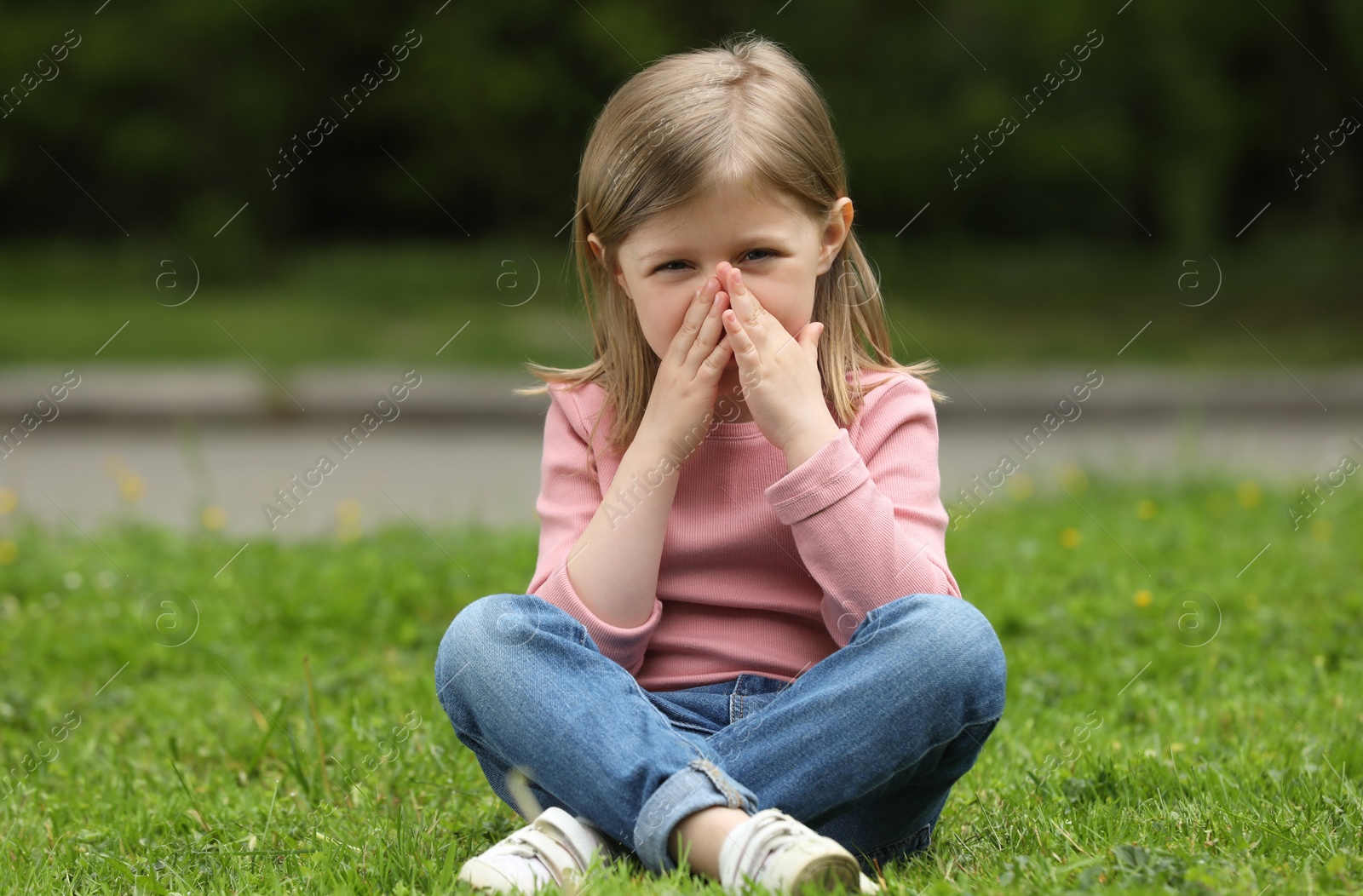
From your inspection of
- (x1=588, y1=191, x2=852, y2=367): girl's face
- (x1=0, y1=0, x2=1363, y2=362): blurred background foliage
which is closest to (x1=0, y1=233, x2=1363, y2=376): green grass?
(x1=0, y1=0, x2=1363, y2=362): blurred background foliage

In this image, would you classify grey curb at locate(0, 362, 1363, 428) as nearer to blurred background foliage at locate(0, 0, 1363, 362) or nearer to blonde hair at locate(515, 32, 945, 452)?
blurred background foliage at locate(0, 0, 1363, 362)

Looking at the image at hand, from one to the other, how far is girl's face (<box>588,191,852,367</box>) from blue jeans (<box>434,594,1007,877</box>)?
1.66ft

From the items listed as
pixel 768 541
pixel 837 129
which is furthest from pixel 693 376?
pixel 837 129

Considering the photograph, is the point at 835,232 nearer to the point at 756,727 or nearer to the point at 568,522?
the point at 568,522

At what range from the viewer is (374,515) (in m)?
5.59

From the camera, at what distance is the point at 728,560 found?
2262 millimetres

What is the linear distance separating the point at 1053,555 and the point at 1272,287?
9.52 metres

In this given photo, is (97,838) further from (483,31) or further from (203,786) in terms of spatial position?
(483,31)

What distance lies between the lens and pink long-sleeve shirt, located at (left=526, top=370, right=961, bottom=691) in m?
2.07

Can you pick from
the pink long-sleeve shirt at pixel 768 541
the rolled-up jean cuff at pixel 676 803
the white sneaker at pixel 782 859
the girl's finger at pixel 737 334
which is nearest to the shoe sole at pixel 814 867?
the white sneaker at pixel 782 859

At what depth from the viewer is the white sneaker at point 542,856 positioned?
1.88 m

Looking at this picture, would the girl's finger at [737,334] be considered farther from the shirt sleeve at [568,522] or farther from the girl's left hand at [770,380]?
the shirt sleeve at [568,522]

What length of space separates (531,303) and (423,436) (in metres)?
4.86

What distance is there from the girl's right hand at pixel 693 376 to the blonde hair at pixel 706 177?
0.15 metres
